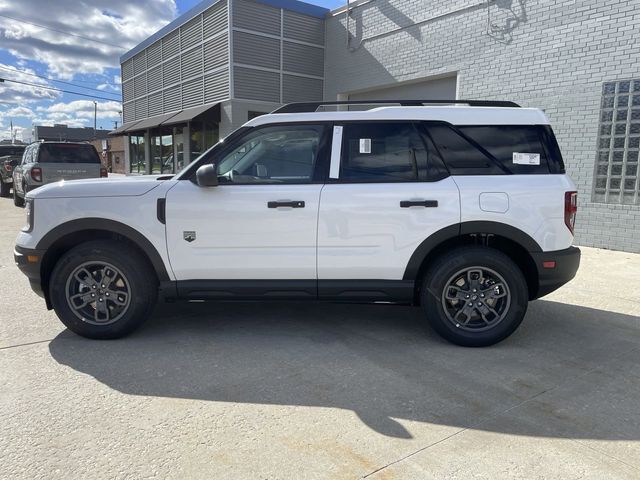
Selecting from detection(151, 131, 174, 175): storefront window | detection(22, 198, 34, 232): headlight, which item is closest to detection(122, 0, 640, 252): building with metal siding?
detection(151, 131, 174, 175): storefront window

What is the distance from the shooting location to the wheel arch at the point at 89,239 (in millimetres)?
4059

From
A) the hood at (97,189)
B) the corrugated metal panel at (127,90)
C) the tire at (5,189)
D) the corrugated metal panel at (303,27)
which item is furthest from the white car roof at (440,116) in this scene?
the corrugated metal panel at (127,90)

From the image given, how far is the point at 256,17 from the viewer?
14953 millimetres

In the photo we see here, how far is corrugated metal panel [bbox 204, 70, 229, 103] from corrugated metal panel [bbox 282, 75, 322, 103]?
1.84m

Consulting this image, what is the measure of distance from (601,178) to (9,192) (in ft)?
67.5

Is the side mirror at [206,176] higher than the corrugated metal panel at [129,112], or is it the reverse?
the corrugated metal panel at [129,112]

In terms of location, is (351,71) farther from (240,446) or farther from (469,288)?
(240,446)

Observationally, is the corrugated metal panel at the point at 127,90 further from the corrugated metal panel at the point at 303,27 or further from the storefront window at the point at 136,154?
the corrugated metal panel at the point at 303,27

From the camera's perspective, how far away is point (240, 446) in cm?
269

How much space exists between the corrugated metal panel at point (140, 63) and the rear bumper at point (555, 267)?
859 inches

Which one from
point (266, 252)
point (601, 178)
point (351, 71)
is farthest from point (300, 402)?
point (351, 71)

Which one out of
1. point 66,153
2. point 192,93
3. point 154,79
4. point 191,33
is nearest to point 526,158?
point 66,153

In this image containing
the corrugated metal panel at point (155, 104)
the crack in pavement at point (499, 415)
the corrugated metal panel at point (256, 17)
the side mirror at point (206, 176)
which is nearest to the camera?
the crack in pavement at point (499, 415)

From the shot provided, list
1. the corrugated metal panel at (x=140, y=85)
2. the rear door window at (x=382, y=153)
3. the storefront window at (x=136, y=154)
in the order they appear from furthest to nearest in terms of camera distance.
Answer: the storefront window at (x=136, y=154) < the corrugated metal panel at (x=140, y=85) < the rear door window at (x=382, y=153)
